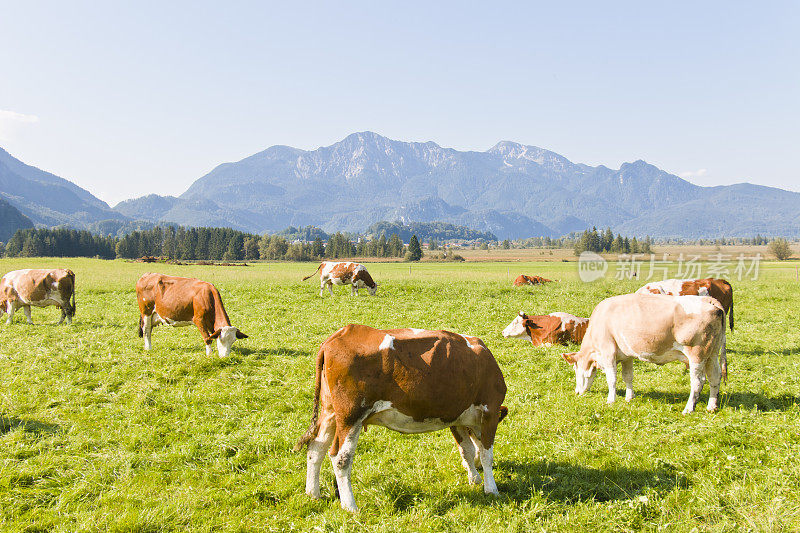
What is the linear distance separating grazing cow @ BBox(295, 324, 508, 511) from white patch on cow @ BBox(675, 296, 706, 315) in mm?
4809

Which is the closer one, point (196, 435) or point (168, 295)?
point (196, 435)

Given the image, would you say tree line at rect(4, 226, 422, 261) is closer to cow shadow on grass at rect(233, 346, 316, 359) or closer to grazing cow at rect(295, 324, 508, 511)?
cow shadow on grass at rect(233, 346, 316, 359)

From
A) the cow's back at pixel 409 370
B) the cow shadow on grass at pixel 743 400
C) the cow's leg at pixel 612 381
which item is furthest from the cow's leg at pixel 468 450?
the cow shadow on grass at pixel 743 400

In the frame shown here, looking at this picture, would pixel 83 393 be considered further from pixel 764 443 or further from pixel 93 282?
pixel 93 282

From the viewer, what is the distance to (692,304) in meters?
8.61

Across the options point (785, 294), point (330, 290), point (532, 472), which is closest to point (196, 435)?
point (532, 472)

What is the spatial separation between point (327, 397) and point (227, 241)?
Answer: 134 meters

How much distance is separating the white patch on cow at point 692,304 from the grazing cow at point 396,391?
4809 millimetres

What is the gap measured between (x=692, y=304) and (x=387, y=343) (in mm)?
6456

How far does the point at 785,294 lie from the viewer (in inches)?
991

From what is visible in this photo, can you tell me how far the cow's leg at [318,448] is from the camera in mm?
5680

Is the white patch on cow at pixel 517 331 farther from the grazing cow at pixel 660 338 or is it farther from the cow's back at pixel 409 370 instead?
the cow's back at pixel 409 370

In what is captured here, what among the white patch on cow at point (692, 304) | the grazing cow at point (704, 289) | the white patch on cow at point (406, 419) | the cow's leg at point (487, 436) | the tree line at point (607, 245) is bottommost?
the cow's leg at point (487, 436)

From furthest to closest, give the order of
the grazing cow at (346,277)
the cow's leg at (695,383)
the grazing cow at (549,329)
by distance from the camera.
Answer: the grazing cow at (346,277)
the grazing cow at (549,329)
the cow's leg at (695,383)
